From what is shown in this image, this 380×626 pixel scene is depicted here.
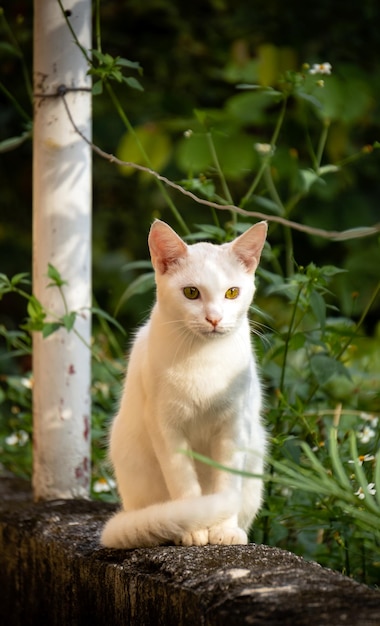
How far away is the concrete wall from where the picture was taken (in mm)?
1427

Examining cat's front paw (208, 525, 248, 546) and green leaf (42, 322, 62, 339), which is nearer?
cat's front paw (208, 525, 248, 546)

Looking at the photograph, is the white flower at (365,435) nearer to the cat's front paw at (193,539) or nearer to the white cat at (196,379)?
the white cat at (196,379)

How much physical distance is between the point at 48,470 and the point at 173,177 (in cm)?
293

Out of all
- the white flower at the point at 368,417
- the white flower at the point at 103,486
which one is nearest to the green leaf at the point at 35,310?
the white flower at the point at 103,486

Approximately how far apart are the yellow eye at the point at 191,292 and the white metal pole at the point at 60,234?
0.58 meters

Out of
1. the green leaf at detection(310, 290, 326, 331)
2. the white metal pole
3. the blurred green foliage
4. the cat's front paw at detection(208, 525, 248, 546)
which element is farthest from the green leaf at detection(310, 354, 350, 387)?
the white metal pole

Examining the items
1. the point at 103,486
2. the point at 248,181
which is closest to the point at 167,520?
the point at 103,486

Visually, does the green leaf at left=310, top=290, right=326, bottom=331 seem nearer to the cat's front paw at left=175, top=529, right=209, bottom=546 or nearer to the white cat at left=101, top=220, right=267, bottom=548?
the white cat at left=101, top=220, right=267, bottom=548

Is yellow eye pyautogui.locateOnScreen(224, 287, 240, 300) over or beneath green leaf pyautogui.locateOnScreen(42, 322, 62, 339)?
over

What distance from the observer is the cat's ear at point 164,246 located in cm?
202

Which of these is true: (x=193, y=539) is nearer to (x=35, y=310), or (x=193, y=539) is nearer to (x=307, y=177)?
(x=35, y=310)

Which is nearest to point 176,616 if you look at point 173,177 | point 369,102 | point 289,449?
point 289,449

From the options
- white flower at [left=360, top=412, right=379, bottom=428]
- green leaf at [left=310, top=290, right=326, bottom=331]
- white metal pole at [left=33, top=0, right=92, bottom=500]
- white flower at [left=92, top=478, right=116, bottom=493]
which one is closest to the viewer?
green leaf at [left=310, top=290, right=326, bottom=331]

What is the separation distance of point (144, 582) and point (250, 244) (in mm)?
740
